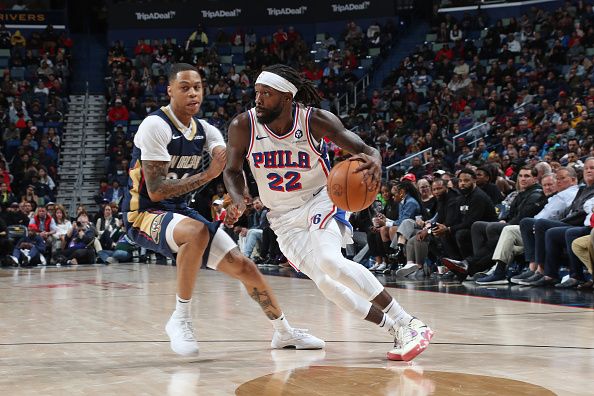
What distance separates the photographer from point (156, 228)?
5.05 m

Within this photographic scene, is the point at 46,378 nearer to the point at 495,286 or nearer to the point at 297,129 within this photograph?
the point at 297,129

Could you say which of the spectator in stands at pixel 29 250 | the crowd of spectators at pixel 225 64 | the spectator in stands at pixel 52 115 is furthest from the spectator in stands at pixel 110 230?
the spectator in stands at pixel 52 115

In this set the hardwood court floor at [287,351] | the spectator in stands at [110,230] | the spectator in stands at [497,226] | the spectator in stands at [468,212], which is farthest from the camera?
the spectator in stands at [110,230]

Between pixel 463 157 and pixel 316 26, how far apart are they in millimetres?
10076

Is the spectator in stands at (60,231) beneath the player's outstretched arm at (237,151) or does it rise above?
beneath

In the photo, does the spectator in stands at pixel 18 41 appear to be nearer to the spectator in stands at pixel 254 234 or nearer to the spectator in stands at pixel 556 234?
the spectator in stands at pixel 254 234

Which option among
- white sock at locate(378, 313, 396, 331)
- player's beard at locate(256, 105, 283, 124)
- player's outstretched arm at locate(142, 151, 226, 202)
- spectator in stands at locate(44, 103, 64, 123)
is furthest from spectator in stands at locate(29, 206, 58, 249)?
white sock at locate(378, 313, 396, 331)

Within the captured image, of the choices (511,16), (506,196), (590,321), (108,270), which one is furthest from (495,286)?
(511,16)

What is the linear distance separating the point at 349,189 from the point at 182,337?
130cm

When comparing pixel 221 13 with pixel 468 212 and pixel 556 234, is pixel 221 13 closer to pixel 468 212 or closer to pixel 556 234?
pixel 468 212

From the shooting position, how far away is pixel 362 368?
4.36m

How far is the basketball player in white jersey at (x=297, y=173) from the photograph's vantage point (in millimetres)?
4895

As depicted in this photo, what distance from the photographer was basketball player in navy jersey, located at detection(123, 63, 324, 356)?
4.98 m

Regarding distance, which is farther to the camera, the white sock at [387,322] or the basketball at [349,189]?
the white sock at [387,322]
